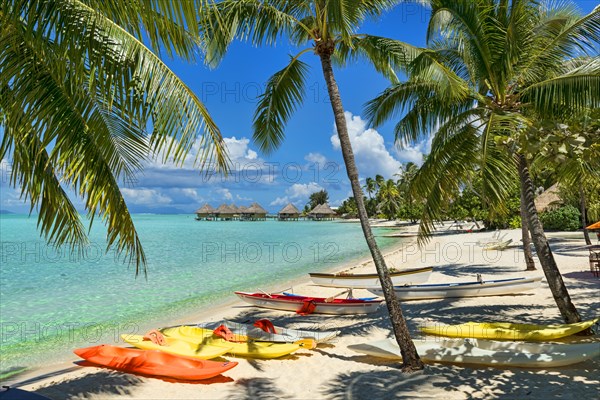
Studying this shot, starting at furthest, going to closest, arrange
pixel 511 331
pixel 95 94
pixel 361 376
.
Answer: pixel 511 331, pixel 361 376, pixel 95 94

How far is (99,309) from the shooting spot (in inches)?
541

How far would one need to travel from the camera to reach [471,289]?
1052cm

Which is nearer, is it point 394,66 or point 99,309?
point 394,66

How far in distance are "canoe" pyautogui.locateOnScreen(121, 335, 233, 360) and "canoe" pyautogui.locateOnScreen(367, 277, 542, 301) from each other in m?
5.87

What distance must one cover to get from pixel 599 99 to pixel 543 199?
29438 mm

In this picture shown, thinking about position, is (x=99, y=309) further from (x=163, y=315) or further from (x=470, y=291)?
(x=470, y=291)

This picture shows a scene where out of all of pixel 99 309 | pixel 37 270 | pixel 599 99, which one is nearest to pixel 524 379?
pixel 599 99

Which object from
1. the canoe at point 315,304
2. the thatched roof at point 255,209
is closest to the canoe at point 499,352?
the canoe at point 315,304

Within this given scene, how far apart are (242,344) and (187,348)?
0.93m

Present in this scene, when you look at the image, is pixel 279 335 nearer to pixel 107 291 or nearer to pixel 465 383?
pixel 465 383

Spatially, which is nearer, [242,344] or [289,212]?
[242,344]

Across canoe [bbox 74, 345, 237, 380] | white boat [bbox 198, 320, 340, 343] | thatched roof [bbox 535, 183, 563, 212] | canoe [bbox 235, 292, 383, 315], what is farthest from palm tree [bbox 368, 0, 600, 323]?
thatched roof [bbox 535, 183, 563, 212]

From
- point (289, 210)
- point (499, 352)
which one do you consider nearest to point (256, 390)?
point (499, 352)

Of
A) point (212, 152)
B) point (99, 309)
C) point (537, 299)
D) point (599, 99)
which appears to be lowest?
point (99, 309)
